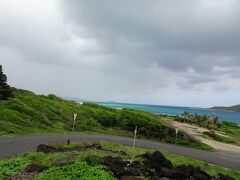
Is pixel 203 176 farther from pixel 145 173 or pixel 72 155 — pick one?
pixel 72 155

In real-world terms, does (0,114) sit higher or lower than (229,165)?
higher

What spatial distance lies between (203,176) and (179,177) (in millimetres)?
1391

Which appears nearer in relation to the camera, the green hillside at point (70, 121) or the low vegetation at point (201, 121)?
the green hillside at point (70, 121)

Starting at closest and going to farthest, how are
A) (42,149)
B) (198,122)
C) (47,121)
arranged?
(42,149) → (47,121) → (198,122)

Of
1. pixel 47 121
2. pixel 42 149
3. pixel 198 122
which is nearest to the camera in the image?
pixel 42 149

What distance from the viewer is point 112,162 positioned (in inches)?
619

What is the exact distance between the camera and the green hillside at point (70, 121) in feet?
121

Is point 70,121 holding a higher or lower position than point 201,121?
lower

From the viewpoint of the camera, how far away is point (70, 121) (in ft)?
143

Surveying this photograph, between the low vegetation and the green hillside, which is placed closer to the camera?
the green hillside

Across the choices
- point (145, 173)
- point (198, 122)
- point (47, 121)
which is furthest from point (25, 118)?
point (198, 122)

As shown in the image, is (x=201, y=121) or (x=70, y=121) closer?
(x=70, y=121)

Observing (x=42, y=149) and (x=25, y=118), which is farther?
(x=25, y=118)

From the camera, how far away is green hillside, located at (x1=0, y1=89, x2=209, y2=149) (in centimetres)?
3697
